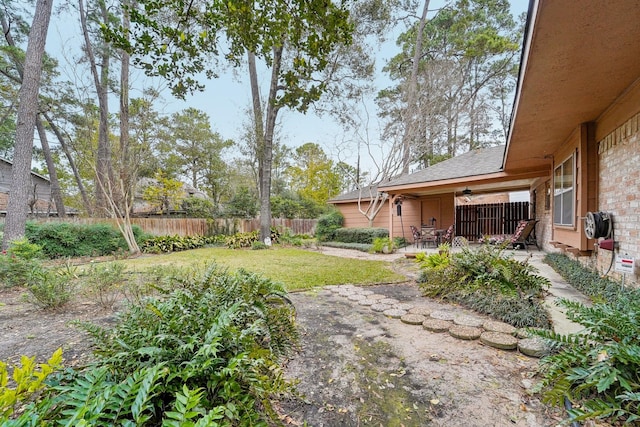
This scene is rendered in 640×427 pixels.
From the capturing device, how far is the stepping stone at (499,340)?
2.29 m

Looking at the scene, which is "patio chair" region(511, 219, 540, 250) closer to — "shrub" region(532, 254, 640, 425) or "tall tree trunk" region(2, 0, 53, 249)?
"shrub" region(532, 254, 640, 425)

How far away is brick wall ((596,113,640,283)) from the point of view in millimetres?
2807

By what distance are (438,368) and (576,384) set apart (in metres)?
0.80

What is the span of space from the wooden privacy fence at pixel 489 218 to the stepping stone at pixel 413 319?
→ 9.03 metres

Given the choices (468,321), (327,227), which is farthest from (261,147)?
(468,321)

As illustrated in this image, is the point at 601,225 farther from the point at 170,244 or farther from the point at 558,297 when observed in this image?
the point at 170,244

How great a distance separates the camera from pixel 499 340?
7.70 ft

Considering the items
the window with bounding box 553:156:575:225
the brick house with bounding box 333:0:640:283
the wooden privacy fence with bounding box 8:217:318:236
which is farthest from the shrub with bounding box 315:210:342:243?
the window with bounding box 553:156:575:225

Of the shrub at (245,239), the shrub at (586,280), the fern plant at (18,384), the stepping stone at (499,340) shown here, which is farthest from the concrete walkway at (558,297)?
the shrub at (245,239)

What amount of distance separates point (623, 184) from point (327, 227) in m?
10.0

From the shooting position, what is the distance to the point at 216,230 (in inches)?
487

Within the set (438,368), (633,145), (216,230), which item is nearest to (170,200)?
(216,230)

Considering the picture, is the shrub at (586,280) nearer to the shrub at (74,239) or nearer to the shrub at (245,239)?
the shrub at (245,239)

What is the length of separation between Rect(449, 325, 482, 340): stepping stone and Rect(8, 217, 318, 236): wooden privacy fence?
10.7 meters
